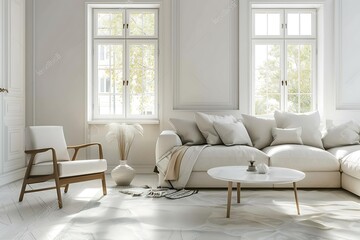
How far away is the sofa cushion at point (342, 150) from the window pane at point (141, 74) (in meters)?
2.85

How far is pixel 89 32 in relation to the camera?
18.0 feet

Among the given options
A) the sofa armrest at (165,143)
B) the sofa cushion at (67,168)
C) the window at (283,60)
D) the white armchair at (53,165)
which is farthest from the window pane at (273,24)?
the sofa cushion at (67,168)

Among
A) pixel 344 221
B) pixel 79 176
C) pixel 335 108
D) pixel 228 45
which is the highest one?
pixel 228 45

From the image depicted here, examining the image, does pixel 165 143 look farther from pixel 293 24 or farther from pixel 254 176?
pixel 293 24

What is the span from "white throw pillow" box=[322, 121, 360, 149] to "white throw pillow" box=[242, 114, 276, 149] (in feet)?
2.50

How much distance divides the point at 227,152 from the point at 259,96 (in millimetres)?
1762

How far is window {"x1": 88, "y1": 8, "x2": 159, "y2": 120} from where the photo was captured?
5582 millimetres

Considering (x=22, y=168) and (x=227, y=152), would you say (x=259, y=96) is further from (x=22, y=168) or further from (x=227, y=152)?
(x=22, y=168)

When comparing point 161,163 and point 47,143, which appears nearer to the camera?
point 47,143

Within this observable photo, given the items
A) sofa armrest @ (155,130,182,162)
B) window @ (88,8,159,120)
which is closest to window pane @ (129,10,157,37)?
window @ (88,8,159,120)

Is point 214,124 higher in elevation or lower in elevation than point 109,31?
lower

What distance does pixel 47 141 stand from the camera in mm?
3826

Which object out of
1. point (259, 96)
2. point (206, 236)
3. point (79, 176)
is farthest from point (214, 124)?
point (206, 236)

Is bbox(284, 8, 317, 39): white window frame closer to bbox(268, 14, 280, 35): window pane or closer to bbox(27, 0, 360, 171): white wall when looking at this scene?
bbox(268, 14, 280, 35): window pane
